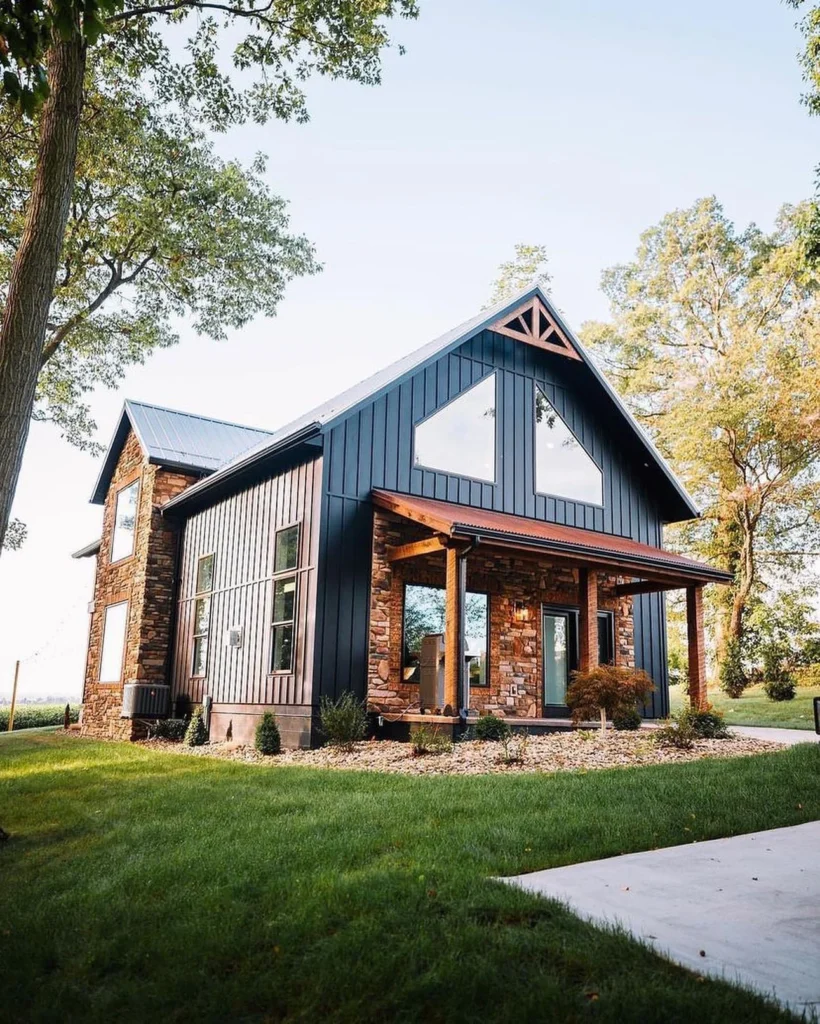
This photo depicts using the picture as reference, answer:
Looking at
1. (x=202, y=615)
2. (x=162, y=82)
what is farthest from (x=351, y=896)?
(x=202, y=615)

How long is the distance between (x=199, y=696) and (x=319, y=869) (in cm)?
1056

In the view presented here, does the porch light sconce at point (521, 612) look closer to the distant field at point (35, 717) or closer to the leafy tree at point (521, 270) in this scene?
the distant field at point (35, 717)

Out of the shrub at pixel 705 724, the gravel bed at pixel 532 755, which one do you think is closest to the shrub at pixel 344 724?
the gravel bed at pixel 532 755

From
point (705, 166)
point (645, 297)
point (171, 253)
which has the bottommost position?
point (171, 253)

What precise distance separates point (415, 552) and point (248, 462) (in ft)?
10.0

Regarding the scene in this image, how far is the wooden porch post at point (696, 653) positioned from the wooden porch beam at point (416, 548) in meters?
4.96

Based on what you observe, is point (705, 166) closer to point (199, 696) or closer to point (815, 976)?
point (199, 696)

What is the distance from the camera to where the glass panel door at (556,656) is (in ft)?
46.7

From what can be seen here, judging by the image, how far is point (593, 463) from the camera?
51.1ft

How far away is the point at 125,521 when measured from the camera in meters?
18.5

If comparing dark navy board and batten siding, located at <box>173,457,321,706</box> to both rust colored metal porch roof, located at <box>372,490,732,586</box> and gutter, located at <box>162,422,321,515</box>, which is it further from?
rust colored metal porch roof, located at <box>372,490,732,586</box>

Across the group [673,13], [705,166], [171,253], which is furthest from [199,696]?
[705,166]

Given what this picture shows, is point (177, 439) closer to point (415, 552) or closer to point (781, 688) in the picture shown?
point (415, 552)

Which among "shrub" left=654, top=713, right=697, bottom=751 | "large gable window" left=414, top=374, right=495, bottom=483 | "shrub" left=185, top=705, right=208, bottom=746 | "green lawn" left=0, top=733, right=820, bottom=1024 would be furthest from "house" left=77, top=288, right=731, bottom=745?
"green lawn" left=0, top=733, right=820, bottom=1024
